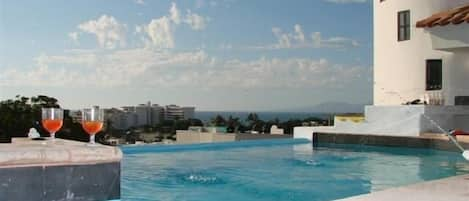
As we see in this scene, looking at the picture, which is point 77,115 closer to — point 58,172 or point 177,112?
point 58,172

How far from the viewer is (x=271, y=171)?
25.5ft

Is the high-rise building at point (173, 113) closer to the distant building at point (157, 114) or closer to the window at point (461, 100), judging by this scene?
the distant building at point (157, 114)

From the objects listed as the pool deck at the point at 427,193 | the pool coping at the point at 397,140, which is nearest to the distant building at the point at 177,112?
the pool coping at the point at 397,140

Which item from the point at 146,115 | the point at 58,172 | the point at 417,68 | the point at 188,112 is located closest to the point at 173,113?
the point at 188,112

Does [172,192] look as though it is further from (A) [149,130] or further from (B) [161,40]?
(B) [161,40]

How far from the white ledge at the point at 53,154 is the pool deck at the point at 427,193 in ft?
4.61

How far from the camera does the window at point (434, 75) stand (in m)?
14.3

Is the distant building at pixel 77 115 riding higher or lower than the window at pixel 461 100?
lower

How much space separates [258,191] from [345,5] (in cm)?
1621

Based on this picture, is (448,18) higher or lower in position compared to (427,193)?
higher

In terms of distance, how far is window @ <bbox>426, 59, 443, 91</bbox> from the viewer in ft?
47.1

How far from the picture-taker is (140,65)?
64.8 feet

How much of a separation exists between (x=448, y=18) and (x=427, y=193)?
10.6 meters

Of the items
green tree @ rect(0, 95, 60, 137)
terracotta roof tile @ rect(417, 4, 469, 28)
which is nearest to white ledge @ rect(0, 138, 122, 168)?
green tree @ rect(0, 95, 60, 137)
